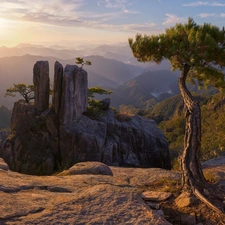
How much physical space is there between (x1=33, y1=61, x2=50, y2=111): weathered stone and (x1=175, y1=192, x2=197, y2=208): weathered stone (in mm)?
22125

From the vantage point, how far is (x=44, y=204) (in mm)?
4684

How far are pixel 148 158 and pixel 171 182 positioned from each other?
19854 mm

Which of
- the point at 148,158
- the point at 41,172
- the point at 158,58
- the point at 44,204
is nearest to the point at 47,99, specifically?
the point at 41,172

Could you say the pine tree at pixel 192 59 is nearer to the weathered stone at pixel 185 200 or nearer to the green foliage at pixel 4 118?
the weathered stone at pixel 185 200

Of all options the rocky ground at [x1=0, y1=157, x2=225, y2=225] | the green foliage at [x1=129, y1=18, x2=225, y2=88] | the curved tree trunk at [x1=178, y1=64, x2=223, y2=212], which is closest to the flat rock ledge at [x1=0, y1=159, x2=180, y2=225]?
the rocky ground at [x1=0, y1=157, x2=225, y2=225]

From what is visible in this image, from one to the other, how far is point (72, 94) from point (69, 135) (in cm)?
393

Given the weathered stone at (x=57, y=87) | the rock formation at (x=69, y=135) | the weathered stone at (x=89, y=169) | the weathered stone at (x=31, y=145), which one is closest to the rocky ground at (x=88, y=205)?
the weathered stone at (x=89, y=169)

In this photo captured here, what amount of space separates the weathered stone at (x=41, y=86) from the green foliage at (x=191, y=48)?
19.9m

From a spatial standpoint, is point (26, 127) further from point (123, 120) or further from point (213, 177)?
point (213, 177)

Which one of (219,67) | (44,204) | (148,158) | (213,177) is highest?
(219,67)

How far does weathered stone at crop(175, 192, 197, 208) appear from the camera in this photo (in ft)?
19.1

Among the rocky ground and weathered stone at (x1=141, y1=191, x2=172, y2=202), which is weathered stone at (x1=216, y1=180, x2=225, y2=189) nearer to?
the rocky ground

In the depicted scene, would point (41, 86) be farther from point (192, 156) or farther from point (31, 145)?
point (192, 156)

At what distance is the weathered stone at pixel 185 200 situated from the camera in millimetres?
5828
